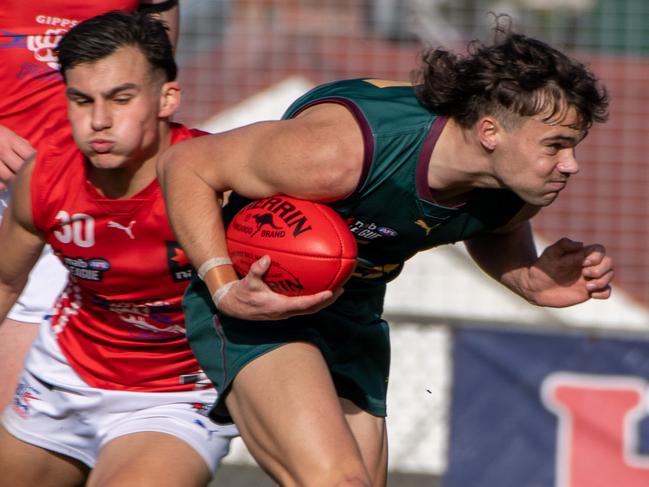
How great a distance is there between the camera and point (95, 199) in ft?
11.8

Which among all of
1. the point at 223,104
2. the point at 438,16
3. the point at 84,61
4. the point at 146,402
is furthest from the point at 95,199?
the point at 438,16

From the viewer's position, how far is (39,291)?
14.4 feet

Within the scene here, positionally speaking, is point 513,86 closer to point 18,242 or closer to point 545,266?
point 545,266

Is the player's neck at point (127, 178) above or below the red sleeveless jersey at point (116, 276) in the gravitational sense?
above

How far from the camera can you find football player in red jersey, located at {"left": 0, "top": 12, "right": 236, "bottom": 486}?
3553mm

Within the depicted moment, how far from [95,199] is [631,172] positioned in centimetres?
514

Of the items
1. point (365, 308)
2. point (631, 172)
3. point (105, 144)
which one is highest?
point (105, 144)

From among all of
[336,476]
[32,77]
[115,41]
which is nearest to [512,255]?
[336,476]

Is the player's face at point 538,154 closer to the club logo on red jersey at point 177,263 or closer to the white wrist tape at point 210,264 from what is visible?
the white wrist tape at point 210,264

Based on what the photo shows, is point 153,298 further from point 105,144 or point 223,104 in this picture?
point 223,104

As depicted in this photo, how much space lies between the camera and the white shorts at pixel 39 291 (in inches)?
173

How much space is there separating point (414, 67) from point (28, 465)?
170 inches

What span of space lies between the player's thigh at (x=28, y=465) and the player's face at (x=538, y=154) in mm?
1752

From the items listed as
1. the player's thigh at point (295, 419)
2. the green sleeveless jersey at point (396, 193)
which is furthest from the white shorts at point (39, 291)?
the player's thigh at point (295, 419)
